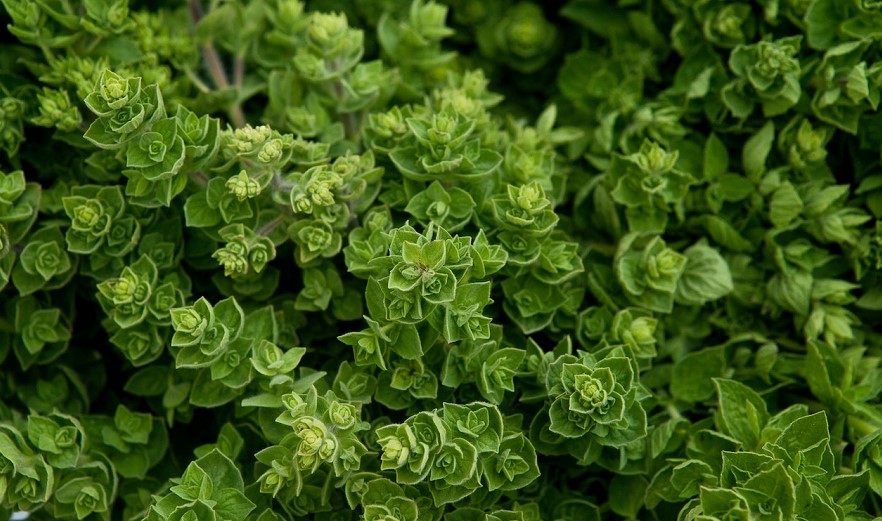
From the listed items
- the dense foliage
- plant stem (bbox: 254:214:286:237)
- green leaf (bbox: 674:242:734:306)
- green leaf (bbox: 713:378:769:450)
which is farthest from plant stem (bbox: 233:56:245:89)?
green leaf (bbox: 713:378:769:450)

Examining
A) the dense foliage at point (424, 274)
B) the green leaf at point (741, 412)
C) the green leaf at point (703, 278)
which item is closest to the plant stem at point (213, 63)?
the dense foliage at point (424, 274)

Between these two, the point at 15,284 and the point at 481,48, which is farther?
the point at 481,48

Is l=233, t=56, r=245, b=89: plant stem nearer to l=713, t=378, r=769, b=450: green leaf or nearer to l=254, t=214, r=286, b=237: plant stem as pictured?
l=254, t=214, r=286, b=237: plant stem

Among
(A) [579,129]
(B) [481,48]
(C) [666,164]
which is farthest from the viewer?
(B) [481,48]

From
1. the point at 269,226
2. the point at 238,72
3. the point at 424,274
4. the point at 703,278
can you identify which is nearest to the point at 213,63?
the point at 238,72

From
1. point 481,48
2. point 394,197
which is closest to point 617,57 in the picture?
point 481,48

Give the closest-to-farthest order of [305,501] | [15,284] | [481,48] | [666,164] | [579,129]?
[305,501], [15,284], [666,164], [579,129], [481,48]

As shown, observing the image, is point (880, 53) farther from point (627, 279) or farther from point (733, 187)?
point (627, 279)

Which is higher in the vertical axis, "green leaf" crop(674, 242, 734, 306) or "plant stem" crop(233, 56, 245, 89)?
"plant stem" crop(233, 56, 245, 89)
